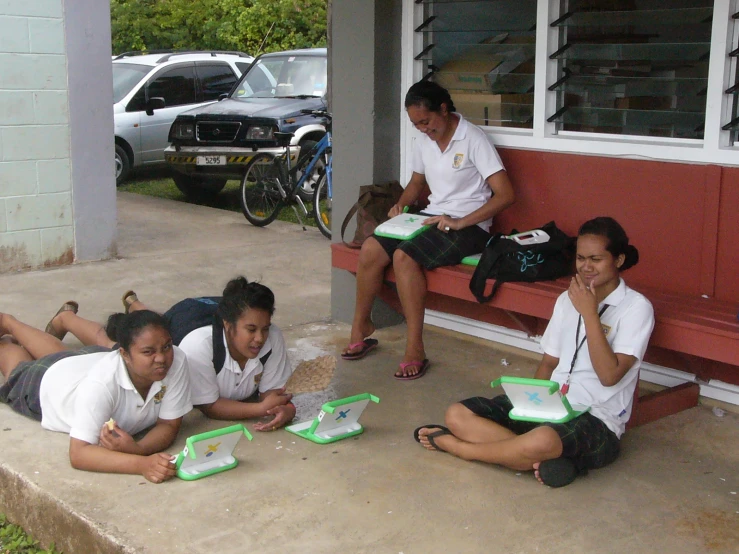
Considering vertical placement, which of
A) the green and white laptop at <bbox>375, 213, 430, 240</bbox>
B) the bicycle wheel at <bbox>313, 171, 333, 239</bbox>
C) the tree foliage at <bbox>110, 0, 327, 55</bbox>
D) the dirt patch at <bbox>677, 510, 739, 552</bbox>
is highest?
the tree foliage at <bbox>110, 0, 327, 55</bbox>

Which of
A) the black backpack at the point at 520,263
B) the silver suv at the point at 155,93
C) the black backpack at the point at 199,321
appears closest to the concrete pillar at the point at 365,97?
the black backpack at the point at 520,263

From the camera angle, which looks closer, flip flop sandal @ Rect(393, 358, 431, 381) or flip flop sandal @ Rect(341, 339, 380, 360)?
flip flop sandal @ Rect(393, 358, 431, 381)

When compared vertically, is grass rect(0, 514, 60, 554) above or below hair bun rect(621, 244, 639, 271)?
below

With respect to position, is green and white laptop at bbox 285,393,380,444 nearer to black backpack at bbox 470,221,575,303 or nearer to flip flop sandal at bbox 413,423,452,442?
flip flop sandal at bbox 413,423,452,442

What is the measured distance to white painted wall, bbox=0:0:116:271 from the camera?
7094mm

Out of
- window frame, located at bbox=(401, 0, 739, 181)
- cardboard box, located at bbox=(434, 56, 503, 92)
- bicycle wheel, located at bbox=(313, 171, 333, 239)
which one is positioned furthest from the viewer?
bicycle wheel, located at bbox=(313, 171, 333, 239)

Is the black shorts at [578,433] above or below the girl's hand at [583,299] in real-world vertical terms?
below

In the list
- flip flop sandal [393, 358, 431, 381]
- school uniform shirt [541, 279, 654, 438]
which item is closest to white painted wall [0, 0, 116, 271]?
flip flop sandal [393, 358, 431, 381]

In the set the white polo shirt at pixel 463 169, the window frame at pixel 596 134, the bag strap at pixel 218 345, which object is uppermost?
the window frame at pixel 596 134

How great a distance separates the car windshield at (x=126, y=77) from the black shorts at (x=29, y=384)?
8806mm

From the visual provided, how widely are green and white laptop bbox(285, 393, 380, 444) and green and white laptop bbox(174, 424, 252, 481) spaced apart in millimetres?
372

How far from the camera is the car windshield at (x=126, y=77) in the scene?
12767 millimetres

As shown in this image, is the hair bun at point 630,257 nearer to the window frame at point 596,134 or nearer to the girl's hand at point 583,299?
the girl's hand at point 583,299

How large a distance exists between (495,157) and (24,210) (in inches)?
156
